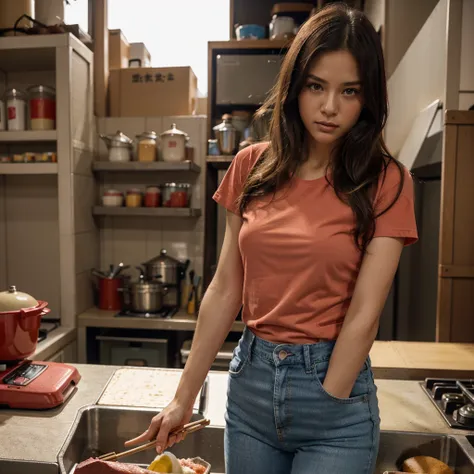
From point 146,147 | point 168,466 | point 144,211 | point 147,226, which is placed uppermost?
point 146,147

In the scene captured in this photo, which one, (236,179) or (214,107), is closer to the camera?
(236,179)

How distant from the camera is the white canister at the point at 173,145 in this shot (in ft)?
10.9

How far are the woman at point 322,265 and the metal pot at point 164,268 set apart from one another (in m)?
2.57

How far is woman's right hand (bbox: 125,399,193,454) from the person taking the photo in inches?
39.7

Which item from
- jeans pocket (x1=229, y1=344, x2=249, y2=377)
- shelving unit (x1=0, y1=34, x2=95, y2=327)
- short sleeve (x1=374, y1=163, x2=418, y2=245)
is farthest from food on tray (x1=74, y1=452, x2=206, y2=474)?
shelving unit (x1=0, y1=34, x2=95, y2=327)

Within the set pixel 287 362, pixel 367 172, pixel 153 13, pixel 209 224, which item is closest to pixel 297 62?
pixel 367 172

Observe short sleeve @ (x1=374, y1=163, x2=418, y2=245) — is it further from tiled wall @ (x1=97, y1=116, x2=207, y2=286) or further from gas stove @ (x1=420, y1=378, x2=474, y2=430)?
tiled wall @ (x1=97, y1=116, x2=207, y2=286)

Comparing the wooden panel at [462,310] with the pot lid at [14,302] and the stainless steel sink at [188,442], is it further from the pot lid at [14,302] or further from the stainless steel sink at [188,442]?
the pot lid at [14,302]

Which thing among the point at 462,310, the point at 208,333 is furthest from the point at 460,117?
the point at 208,333

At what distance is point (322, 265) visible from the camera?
0.86 metres

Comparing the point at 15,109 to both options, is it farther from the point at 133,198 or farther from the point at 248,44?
the point at 248,44

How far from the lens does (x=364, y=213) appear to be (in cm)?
84

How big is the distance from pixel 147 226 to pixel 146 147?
67 centimetres

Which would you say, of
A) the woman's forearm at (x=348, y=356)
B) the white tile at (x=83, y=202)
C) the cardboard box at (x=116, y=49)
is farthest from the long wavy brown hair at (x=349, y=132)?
the cardboard box at (x=116, y=49)
